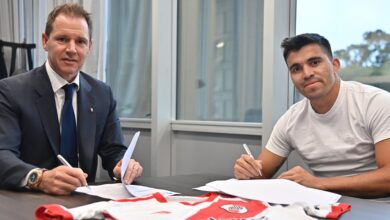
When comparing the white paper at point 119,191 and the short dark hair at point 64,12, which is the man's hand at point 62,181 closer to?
the white paper at point 119,191

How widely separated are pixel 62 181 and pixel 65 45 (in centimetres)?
72

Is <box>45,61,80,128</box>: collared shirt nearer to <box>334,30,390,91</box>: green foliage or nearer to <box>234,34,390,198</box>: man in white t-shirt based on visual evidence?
<box>234,34,390,198</box>: man in white t-shirt

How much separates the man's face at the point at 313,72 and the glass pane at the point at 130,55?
1884 millimetres

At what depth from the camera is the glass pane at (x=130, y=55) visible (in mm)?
3457

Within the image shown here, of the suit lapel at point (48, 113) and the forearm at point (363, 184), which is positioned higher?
the suit lapel at point (48, 113)

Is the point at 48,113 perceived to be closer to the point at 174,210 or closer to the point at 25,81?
the point at 25,81

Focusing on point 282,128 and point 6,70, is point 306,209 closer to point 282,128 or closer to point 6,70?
point 282,128

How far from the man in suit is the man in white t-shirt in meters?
0.61

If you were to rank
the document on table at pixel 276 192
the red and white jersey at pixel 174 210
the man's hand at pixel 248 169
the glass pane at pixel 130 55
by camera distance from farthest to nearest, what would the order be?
the glass pane at pixel 130 55
the man's hand at pixel 248 169
the document on table at pixel 276 192
the red and white jersey at pixel 174 210

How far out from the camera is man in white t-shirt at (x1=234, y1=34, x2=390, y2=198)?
1594 mm

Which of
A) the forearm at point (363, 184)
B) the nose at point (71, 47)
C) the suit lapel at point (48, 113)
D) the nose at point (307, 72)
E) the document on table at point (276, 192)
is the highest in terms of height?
the nose at point (71, 47)

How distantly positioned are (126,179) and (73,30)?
71cm

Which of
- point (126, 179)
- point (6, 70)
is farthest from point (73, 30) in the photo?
point (6, 70)

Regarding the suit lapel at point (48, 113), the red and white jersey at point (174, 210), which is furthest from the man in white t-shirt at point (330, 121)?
the suit lapel at point (48, 113)
